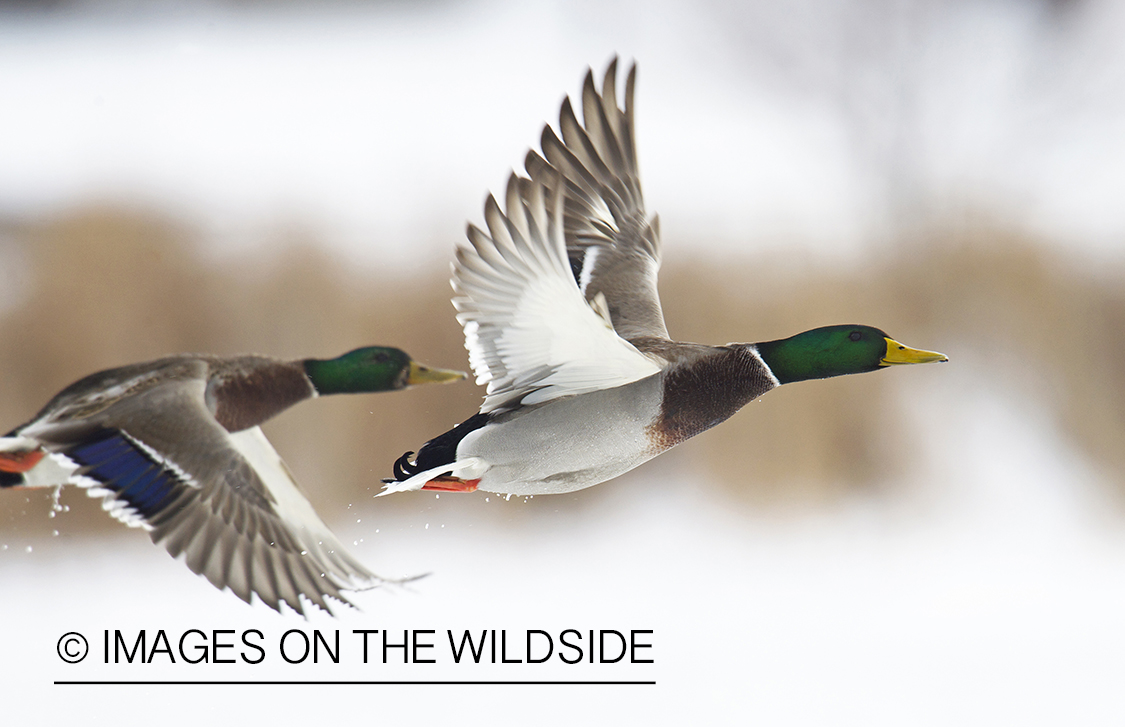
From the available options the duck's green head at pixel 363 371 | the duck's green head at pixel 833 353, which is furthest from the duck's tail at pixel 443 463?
the duck's green head at pixel 833 353

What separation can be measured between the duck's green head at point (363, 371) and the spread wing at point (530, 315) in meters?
0.16

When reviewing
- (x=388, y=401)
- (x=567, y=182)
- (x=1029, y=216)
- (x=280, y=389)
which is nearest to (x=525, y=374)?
(x=280, y=389)

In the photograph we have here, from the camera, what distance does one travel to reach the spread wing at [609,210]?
1.39 m

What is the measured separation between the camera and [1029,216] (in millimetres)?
3266

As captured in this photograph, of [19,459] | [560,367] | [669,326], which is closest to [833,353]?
[560,367]

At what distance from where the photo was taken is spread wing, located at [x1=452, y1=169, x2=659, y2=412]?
41.5 inches

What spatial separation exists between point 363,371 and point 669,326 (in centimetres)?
137

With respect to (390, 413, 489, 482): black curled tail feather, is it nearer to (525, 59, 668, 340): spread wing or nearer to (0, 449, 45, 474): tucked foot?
(525, 59, 668, 340): spread wing

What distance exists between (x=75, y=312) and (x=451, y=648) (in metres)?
1.33

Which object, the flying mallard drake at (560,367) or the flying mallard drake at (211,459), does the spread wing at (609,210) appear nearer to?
the flying mallard drake at (560,367)

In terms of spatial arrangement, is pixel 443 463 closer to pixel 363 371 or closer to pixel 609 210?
pixel 363 371

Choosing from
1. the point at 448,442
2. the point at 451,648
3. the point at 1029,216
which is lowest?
the point at 451,648

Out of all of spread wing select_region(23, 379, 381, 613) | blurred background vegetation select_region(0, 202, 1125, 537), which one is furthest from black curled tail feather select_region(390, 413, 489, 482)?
blurred background vegetation select_region(0, 202, 1125, 537)

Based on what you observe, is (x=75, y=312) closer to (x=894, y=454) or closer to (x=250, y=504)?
(x=250, y=504)
